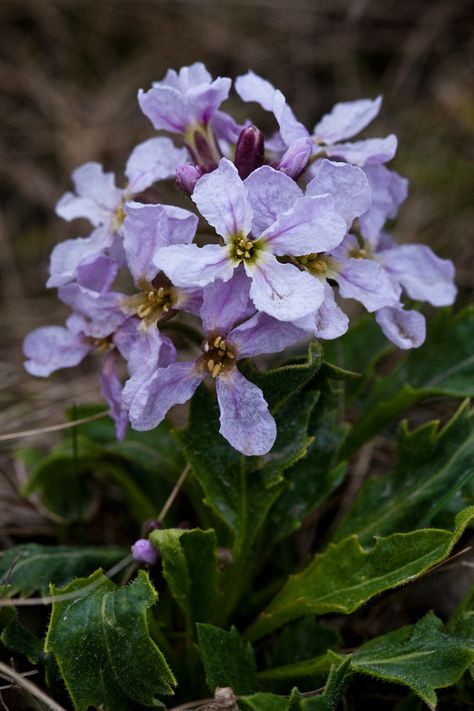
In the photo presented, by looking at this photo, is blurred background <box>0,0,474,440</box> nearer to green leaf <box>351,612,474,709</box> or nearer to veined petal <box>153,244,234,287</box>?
veined petal <box>153,244,234,287</box>

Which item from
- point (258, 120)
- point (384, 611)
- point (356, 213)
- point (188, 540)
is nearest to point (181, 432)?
point (188, 540)

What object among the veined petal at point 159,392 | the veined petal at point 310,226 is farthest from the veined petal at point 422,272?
the veined petal at point 159,392

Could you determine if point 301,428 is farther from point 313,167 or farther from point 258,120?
point 258,120

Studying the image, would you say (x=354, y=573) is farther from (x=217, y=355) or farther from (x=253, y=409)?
(x=217, y=355)

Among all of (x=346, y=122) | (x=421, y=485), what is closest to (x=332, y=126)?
(x=346, y=122)

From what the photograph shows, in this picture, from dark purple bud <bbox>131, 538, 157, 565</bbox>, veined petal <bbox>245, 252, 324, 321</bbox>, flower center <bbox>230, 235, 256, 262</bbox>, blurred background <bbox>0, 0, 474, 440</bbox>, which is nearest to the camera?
veined petal <bbox>245, 252, 324, 321</bbox>

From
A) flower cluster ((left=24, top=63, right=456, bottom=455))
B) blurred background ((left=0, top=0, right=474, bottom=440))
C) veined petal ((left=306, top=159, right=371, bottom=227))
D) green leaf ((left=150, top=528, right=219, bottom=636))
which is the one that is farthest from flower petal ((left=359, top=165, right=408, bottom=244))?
blurred background ((left=0, top=0, right=474, bottom=440))
